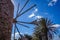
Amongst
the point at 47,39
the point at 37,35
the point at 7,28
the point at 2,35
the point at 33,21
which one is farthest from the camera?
the point at 37,35

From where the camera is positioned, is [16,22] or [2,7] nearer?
[2,7]

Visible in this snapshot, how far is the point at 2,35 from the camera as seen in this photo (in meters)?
13.4

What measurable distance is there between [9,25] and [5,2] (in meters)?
2.10

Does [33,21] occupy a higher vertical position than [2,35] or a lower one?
higher

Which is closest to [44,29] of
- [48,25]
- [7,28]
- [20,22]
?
[48,25]

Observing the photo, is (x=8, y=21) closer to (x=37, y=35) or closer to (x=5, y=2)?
(x=5, y=2)

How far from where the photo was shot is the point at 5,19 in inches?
547

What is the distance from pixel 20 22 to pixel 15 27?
26.6 inches

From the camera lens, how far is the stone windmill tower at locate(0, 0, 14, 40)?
13596 mm

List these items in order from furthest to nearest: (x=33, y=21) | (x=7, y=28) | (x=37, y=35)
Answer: (x=37, y=35), (x=33, y=21), (x=7, y=28)

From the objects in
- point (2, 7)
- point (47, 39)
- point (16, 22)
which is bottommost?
point (47, 39)

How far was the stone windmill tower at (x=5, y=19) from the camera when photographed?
13.6 meters

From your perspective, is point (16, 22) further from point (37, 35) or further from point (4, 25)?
point (37, 35)

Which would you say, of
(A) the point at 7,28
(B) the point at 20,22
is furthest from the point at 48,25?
(A) the point at 7,28
